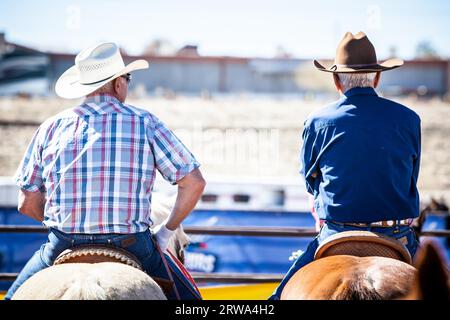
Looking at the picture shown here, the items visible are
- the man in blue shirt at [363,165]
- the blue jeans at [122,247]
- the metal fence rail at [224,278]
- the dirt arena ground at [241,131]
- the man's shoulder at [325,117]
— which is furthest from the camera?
the dirt arena ground at [241,131]

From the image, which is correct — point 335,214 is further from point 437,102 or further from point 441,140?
point 437,102

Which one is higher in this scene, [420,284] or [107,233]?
[420,284]

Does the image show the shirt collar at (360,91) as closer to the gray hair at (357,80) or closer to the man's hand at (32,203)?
the gray hair at (357,80)

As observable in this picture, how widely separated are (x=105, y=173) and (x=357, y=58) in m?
1.48

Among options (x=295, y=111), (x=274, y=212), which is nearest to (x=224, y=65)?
(x=295, y=111)

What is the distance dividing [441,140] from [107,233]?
2208 centimetres

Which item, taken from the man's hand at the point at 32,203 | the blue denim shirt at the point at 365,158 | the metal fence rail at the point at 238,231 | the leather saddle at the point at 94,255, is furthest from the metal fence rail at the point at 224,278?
the leather saddle at the point at 94,255

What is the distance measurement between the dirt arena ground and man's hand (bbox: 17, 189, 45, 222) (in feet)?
51.7

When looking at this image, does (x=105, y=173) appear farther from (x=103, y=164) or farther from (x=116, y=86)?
(x=116, y=86)

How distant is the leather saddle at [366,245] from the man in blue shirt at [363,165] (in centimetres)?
17

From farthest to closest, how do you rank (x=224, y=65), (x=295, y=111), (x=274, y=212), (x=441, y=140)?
(x=224, y=65), (x=295, y=111), (x=441, y=140), (x=274, y=212)

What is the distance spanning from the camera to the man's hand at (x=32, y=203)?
3.31m
